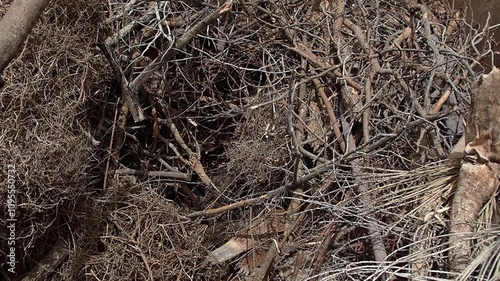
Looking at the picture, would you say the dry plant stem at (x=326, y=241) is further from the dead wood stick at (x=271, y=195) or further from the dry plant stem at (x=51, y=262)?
the dry plant stem at (x=51, y=262)

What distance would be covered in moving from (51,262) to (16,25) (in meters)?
1.17

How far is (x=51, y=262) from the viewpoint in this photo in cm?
235

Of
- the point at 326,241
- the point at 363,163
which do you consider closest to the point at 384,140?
the point at 363,163

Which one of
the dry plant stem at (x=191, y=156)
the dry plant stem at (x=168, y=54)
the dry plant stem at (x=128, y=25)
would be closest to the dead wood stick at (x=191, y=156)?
the dry plant stem at (x=191, y=156)

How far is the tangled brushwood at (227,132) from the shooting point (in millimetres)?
2135

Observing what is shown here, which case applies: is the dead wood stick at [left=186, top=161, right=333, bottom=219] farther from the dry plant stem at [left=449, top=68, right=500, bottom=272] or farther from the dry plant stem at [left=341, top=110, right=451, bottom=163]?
the dry plant stem at [left=449, top=68, right=500, bottom=272]

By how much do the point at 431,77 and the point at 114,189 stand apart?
1.35 m

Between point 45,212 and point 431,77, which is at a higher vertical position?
point 45,212

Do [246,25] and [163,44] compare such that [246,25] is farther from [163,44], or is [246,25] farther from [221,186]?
[221,186]

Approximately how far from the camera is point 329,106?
243 cm

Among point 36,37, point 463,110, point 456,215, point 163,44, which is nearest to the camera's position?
point 456,215

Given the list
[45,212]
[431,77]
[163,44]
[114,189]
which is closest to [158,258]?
[114,189]

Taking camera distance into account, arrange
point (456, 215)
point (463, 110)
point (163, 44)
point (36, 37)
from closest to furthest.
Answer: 1. point (456, 215)
2. point (36, 37)
3. point (463, 110)
4. point (163, 44)

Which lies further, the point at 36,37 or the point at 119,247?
the point at 119,247
